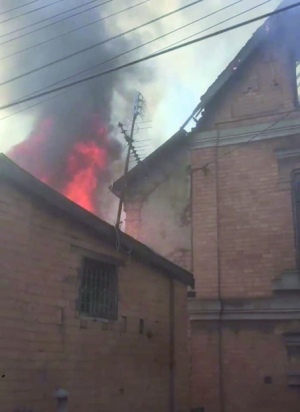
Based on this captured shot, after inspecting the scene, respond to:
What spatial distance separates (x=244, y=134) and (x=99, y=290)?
573 centimetres

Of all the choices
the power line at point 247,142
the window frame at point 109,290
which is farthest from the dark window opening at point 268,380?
the power line at point 247,142

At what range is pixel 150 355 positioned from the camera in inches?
334

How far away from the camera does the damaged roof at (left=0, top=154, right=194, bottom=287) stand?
5.92 m

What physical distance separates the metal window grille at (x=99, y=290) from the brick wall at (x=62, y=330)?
15 centimetres

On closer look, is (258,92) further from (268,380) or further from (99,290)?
(99,290)

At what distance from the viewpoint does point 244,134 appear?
37.8 ft

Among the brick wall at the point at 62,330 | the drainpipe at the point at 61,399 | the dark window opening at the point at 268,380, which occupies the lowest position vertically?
the drainpipe at the point at 61,399

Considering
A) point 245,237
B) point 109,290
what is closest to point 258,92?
point 245,237

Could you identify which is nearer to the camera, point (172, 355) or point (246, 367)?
point (172, 355)

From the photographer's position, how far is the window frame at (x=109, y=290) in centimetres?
713

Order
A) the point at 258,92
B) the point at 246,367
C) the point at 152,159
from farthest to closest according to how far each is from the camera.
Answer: the point at 152,159
the point at 258,92
the point at 246,367

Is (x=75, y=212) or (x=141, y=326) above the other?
(x=75, y=212)

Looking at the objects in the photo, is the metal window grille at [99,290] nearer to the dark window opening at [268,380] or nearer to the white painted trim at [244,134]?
the dark window opening at [268,380]

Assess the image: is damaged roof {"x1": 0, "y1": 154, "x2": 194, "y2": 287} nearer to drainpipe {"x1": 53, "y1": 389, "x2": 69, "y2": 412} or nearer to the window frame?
the window frame
